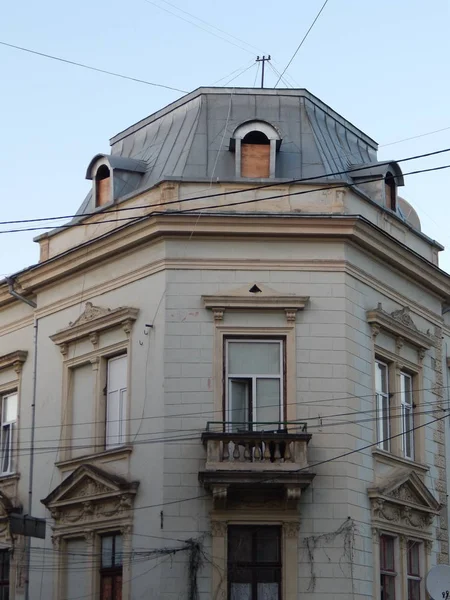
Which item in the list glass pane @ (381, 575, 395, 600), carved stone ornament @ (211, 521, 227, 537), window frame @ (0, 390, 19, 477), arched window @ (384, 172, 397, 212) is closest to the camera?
carved stone ornament @ (211, 521, 227, 537)

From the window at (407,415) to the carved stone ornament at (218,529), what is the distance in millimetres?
4668

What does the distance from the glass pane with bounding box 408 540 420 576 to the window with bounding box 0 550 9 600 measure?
8.39 metres

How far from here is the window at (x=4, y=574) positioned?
25.0 m

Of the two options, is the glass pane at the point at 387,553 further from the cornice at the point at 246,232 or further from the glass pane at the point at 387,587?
the cornice at the point at 246,232

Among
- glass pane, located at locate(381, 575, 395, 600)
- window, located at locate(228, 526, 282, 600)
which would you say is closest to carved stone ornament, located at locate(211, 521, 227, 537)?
window, located at locate(228, 526, 282, 600)

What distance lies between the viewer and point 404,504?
23.0 metres

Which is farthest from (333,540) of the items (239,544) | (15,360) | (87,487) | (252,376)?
(15,360)

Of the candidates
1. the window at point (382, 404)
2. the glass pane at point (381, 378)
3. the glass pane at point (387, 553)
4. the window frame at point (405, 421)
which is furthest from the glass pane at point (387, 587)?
the glass pane at point (381, 378)

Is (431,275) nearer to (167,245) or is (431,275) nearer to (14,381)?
(167,245)

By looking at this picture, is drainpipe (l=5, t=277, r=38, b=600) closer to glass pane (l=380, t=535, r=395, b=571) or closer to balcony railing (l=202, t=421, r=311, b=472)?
balcony railing (l=202, t=421, r=311, b=472)

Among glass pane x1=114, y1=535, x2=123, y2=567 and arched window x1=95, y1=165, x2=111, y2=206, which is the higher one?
arched window x1=95, y1=165, x2=111, y2=206

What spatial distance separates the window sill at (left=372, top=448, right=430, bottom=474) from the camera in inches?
892

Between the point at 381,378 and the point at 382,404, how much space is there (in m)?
0.54

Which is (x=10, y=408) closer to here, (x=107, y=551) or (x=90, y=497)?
(x=90, y=497)
